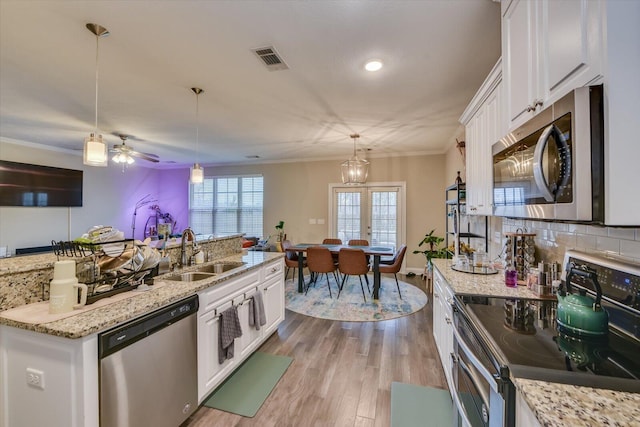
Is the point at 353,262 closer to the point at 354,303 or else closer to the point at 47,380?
the point at 354,303

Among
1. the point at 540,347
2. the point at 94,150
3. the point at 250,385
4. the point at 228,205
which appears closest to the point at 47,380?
the point at 250,385

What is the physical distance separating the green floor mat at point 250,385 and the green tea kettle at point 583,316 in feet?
6.22

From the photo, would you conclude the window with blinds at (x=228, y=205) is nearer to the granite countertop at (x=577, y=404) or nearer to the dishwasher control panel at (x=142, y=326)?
the dishwasher control panel at (x=142, y=326)

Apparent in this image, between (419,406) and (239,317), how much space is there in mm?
1534

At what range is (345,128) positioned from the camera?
13.5 ft

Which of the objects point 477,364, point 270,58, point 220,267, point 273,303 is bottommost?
point 273,303

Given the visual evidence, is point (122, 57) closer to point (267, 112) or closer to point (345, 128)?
point (267, 112)

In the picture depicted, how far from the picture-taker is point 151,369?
1.42 m

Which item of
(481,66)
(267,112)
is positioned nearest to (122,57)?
(267,112)

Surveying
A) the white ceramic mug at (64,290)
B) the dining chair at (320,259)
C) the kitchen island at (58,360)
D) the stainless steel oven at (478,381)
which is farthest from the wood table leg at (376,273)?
the white ceramic mug at (64,290)

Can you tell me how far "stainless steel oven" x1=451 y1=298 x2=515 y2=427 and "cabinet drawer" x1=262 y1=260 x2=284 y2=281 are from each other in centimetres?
178

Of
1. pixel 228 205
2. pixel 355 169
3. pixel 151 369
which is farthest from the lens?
pixel 228 205

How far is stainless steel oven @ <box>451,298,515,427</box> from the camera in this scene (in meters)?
0.88

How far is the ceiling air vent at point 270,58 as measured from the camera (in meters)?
2.11
